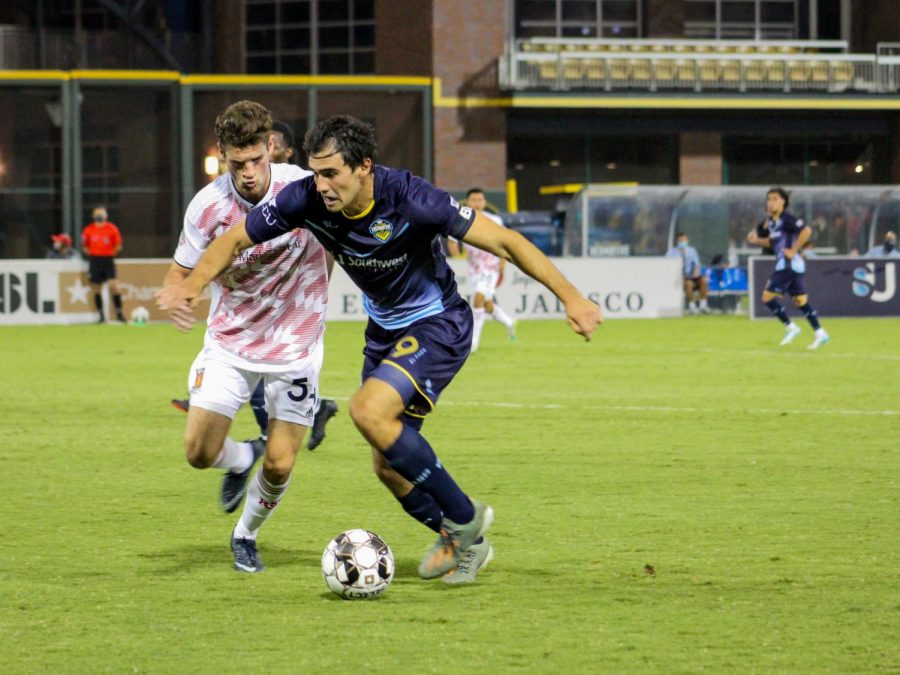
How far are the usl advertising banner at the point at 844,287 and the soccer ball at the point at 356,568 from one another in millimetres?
23467

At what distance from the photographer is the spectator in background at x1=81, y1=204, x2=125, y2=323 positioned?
2748 cm

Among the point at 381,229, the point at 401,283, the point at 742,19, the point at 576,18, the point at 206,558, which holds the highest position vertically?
the point at 742,19

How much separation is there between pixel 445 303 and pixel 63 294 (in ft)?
76.5

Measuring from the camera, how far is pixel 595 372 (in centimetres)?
1730

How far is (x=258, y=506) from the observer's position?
670 centimetres

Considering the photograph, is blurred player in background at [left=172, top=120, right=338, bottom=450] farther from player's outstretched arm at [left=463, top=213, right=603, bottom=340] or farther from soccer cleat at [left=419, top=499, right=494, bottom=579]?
player's outstretched arm at [left=463, top=213, right=603, bottom=340]

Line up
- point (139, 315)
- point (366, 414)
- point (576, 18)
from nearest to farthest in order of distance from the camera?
point (366, 414), point (139, 315), point (576, 18)

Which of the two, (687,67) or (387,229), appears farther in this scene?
(687,67)

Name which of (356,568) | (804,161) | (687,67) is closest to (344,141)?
(356,568)

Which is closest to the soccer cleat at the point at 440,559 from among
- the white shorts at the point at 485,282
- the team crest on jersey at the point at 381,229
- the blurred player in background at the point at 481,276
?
the team crest on jersey at the point at 381,229

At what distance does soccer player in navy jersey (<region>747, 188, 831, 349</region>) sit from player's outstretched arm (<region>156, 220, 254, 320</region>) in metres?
15.5

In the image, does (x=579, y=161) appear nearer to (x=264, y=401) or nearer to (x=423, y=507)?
(x=264, y=401)

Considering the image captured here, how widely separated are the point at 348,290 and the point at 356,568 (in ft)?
75.2

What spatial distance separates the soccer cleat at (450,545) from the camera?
20.7 ft
